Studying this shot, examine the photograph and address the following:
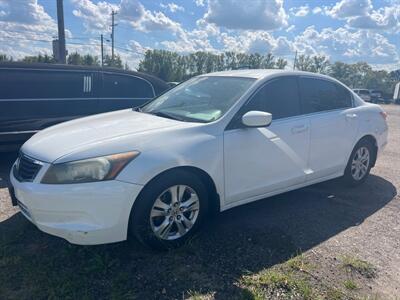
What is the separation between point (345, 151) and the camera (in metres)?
4.87

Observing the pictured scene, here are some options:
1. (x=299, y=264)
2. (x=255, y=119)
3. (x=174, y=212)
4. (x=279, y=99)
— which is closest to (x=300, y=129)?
(x=279, y=99)

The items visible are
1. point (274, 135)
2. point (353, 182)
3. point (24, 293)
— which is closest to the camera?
point (24, 293)

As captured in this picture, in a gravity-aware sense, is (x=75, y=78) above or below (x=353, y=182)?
above

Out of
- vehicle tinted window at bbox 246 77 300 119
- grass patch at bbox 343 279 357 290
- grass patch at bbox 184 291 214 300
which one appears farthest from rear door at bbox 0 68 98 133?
grass patch at bbox 343 279 357 290

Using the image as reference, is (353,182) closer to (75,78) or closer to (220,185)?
(220,185)

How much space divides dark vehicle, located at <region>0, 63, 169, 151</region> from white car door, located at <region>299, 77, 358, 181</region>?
125 inches

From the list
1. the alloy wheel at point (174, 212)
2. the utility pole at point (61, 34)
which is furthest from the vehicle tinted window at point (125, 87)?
the utility pole at point (61, 34)

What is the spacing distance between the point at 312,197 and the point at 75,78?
4.11 m

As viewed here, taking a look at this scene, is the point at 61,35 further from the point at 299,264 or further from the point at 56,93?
the point at 299,264

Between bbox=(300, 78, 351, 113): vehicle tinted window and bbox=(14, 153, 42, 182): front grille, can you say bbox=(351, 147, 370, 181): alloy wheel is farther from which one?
bbox=(14, 153, 42, 182): front grille

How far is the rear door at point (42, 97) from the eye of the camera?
5590 mm

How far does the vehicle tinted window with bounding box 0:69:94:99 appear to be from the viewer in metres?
5.62

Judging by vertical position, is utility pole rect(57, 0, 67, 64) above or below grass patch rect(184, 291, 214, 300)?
above

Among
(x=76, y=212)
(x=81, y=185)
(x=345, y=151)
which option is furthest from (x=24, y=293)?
(x=345, y=151)
